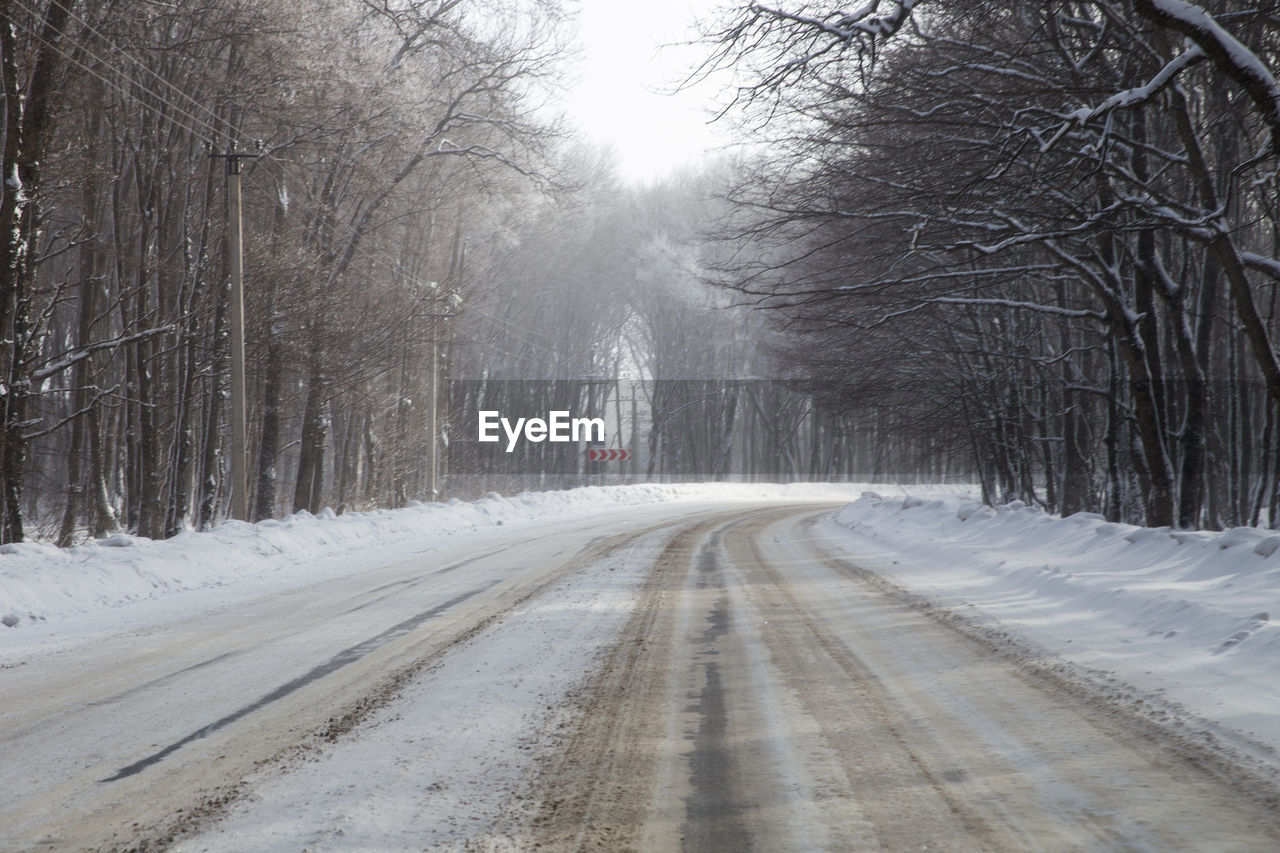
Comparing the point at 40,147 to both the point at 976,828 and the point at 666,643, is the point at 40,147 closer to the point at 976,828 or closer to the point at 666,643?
the point at 666,643

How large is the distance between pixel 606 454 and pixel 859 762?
167 feet

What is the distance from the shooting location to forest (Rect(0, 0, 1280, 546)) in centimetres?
1008

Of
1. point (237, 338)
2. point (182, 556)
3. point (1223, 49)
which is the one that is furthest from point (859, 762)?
point (237, 338)

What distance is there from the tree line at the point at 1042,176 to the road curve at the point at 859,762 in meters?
4.87

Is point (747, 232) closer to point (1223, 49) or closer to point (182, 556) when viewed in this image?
point (1223, 49)

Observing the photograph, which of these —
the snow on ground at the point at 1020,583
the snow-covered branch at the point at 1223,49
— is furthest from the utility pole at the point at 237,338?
the snow-covered branch at the point at 1223,49

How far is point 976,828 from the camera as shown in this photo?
328 centimetres

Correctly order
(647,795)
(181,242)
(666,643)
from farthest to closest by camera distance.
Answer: (181,242), (666,643), (647,795)

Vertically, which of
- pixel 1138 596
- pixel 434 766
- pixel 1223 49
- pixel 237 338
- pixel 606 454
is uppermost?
pixel 1223 49

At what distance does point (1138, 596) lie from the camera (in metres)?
7.40

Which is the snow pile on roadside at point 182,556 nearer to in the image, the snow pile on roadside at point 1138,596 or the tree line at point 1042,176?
the tree line at point 1042,176

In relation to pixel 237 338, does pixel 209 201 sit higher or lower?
higher

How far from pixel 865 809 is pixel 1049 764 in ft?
3.46

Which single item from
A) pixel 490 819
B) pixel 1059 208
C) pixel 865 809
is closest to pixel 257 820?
pixel 490 819
